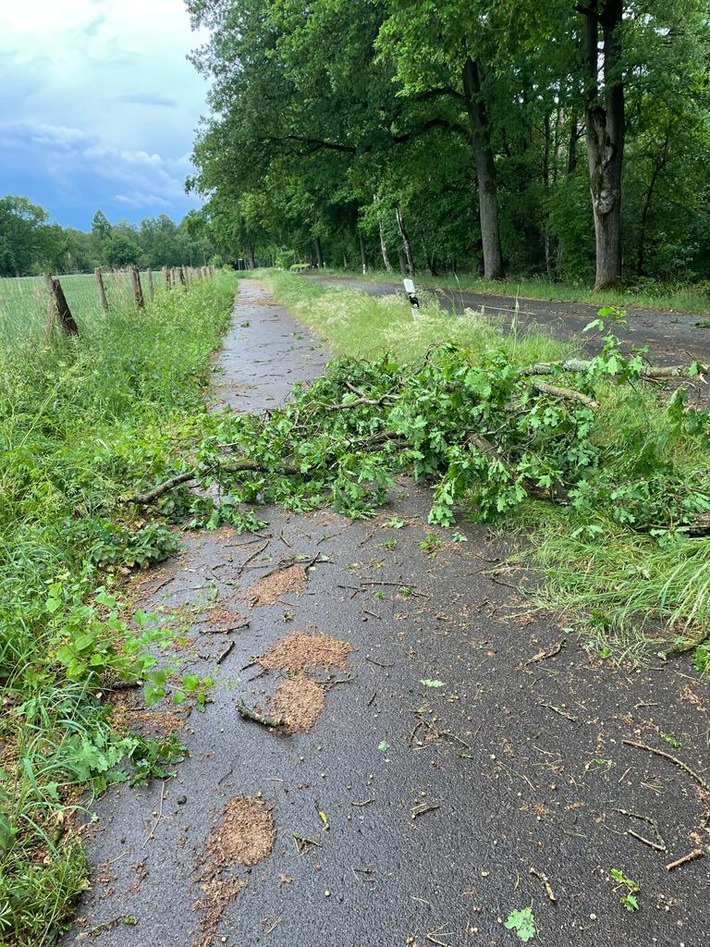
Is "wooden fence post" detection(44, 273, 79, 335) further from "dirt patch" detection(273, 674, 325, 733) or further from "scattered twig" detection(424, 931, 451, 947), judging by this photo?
"scattered twig" detection(424, 931, 451, 947)

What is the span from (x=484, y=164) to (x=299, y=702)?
2123cm

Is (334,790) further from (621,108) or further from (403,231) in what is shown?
(403,231)

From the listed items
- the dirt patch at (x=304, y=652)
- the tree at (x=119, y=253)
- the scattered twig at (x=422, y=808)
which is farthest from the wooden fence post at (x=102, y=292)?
the tree at (x=119, y=253)

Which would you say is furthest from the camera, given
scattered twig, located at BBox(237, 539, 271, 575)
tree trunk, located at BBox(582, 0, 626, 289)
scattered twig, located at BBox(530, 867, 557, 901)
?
tree trunk, located at BBox(582, 0, 626, 289)

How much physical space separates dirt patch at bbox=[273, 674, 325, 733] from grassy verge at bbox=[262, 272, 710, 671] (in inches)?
55.5

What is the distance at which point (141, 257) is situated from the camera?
110m

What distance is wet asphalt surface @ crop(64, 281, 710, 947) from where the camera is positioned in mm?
1750

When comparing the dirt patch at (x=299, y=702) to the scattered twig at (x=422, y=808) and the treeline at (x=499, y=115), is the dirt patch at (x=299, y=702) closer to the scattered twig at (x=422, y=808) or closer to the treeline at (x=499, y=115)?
the scattered twig at (x=422, y=808)

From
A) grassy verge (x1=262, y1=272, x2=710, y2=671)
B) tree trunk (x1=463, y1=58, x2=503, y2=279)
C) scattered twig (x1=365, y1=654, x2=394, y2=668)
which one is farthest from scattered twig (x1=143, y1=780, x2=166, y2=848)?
tree trunk (x1=463, y1=58, x2=503, y2=279)

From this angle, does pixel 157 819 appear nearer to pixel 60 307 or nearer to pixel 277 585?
pixel 277 585

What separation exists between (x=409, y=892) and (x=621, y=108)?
16824 mm

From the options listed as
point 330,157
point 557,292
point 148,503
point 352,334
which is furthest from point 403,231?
point 148,503

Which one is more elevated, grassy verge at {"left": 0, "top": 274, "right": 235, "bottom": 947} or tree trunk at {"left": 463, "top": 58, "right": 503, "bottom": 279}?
tree trunk at {"left": 463, "top": 58, "right": 503, "bottom": 279}

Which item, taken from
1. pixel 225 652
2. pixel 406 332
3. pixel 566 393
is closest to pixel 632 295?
pixel 406 332
